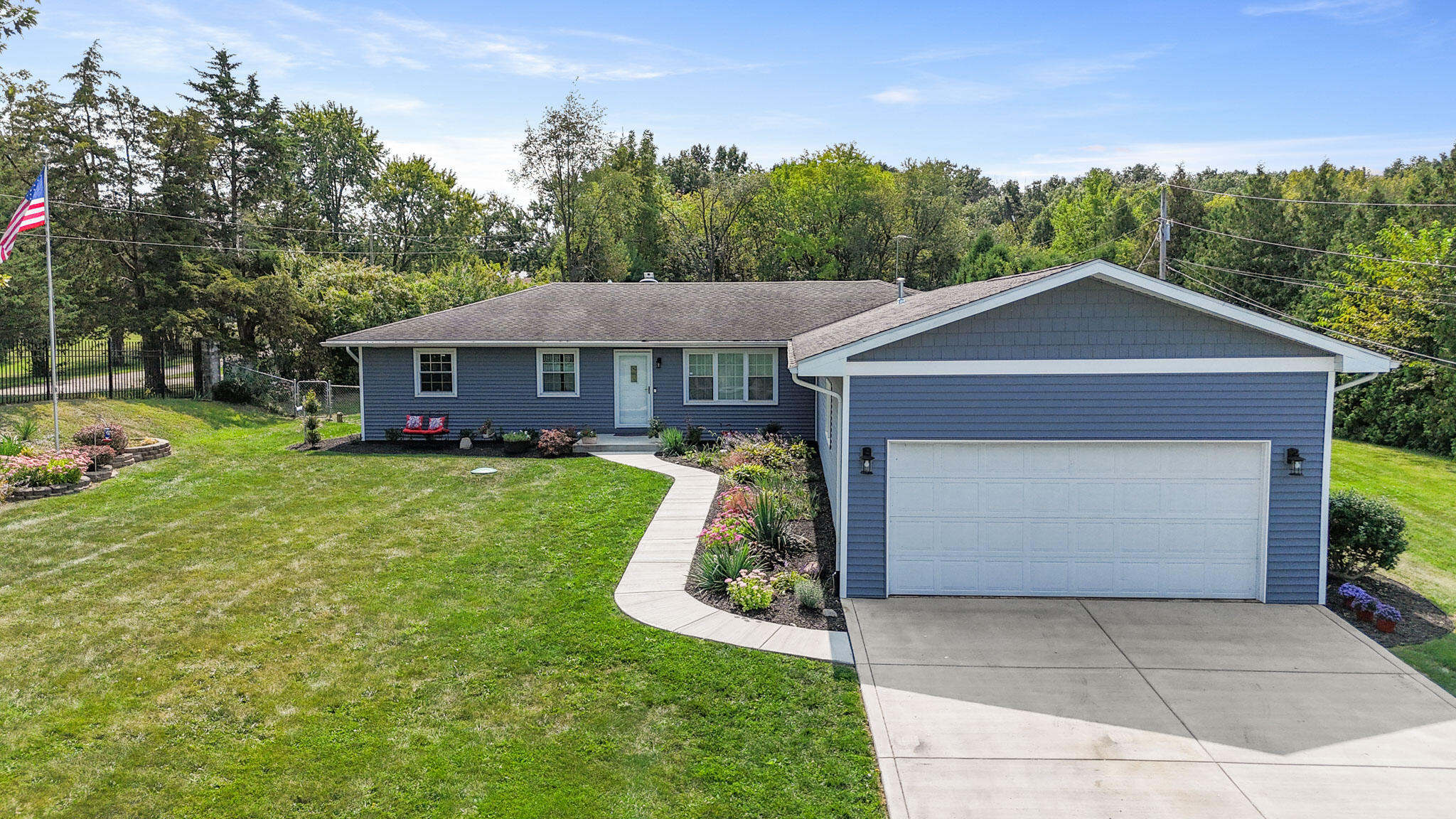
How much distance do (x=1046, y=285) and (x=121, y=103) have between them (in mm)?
28695

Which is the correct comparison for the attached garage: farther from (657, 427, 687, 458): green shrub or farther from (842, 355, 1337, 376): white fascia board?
(657, 427, 687, 458): green shrub

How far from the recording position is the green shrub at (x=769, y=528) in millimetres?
10578

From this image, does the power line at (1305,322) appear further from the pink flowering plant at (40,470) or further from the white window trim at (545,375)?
the pink flowering plant at (40,470)

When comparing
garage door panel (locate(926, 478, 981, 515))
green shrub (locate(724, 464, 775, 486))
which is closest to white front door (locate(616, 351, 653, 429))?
green shrub (locate(724, 464, 775, 486))

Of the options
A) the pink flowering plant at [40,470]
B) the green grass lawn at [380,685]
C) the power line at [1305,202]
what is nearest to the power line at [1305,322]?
the power line at [1305,202]

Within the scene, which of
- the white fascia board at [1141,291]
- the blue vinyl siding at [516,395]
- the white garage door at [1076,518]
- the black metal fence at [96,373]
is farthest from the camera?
the black metal fence at [96,373]

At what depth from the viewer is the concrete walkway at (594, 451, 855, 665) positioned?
7.83m

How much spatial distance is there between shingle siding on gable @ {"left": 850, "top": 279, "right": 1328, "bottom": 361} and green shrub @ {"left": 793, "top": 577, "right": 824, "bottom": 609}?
2513mm

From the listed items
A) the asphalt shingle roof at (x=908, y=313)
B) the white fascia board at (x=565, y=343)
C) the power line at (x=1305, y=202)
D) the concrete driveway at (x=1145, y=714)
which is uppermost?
the power line at (x=1305, y=202)

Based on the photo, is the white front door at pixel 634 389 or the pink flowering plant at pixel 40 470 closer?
the pink flowering plant at pixel 40 470

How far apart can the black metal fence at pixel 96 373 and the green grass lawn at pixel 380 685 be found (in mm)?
10139

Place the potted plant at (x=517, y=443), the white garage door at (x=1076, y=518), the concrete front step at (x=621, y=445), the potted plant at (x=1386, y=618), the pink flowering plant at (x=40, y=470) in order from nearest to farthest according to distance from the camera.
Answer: the potted plant at (x=1386, y=618) → the white garage door at (x=1076, y=518) → the pink flowering plant at (x=40, y=470) → the potted plant at (x=517, y=443) → the concrete front step at (x=621, y=445)

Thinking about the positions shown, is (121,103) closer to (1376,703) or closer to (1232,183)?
(1376,703)

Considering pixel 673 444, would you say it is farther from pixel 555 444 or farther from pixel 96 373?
pixel 96 373
